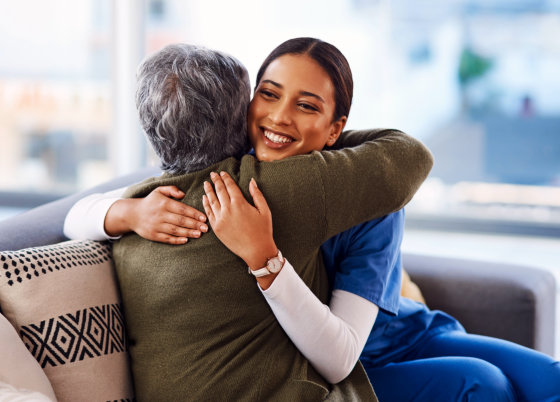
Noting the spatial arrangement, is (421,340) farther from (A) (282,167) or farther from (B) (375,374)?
(A) (282,167)

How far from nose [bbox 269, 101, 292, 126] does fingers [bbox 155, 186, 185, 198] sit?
0.75 ft

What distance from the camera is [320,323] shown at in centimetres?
112

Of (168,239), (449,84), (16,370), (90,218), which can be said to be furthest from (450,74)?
(16,370)

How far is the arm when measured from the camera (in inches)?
44.9

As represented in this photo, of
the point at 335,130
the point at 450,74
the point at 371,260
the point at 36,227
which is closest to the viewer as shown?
the point at 371,260

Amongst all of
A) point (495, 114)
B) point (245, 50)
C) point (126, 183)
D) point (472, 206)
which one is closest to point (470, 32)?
point (495, 114)

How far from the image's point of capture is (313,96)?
1251 millimetres

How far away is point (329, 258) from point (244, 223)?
0.27 meters

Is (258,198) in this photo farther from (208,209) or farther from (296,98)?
(296,98)

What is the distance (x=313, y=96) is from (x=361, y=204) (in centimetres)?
24

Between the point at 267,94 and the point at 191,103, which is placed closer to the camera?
the point at 191,103

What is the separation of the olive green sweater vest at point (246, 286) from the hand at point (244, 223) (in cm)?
3

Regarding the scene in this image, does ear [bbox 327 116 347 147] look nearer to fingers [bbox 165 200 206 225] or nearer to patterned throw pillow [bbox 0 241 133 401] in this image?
fingers [bbox 165 200 206 225]

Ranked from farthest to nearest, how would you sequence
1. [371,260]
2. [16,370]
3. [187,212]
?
[371,260] < [187,212] < [16,370]
